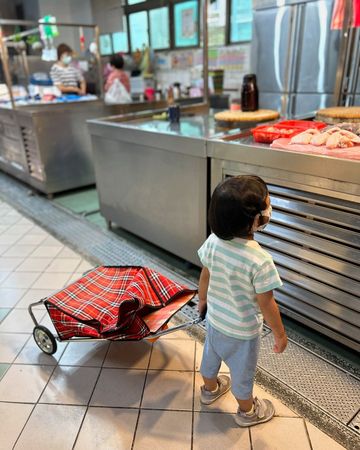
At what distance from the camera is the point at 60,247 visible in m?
2.89

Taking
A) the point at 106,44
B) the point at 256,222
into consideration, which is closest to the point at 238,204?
the point at 256,222

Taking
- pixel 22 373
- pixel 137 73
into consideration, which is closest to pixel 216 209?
pixel 22 373

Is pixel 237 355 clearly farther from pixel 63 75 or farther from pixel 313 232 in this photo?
pixel 63 75

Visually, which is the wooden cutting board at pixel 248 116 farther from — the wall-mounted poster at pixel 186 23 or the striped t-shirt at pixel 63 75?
the wall-mounted poster at pixel 186 23

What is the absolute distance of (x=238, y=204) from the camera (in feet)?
3.45

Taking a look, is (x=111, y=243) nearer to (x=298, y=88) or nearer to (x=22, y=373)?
(x=22, y=373)

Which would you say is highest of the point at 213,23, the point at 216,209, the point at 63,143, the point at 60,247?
the point at 213,23

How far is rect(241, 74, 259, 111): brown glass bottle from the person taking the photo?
2430 millimetres

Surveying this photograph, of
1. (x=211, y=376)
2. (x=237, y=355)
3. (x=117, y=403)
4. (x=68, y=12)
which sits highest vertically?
(x=68, y=12)

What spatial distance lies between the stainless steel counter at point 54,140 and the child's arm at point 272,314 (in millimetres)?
3301

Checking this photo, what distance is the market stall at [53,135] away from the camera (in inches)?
148

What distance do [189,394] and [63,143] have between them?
314 centimetres

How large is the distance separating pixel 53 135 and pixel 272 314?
336 cm

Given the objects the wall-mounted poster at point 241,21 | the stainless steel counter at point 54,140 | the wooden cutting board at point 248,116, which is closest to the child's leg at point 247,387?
A: the wooden cutting board at point 248,116
